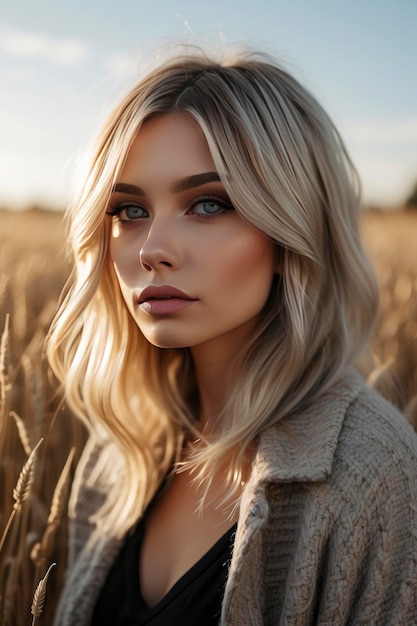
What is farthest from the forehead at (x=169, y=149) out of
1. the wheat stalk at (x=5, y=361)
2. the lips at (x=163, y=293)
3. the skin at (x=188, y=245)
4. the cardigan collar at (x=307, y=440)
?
the cardigan collar at (x=307, y=440)

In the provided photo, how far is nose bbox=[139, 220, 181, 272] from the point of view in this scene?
4.21 ft

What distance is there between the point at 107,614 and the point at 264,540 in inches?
21.3

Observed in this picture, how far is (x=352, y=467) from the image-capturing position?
3.98 ft

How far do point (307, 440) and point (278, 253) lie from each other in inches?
15.4

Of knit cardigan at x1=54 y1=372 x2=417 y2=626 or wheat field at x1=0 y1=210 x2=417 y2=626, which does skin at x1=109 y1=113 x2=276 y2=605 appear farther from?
wheat field at x1=0 y1=210 x2=417 y2=626

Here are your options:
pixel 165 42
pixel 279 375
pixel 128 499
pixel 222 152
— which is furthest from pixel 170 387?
pixel 165 42

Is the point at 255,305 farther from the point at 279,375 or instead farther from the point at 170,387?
the point at 170,387

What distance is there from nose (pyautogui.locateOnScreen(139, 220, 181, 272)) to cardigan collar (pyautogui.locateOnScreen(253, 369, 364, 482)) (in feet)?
1.31

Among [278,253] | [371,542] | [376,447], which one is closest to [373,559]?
[371,542]

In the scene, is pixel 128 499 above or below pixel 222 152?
below

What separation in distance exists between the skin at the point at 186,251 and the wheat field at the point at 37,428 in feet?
0.90

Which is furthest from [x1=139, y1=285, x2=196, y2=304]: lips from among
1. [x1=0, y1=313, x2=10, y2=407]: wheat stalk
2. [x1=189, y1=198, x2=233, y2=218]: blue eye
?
[x1=0, y1=313, x2=10, y2=407]: wheat stalk

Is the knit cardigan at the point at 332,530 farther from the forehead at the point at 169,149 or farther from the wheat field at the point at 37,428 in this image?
the forehead at the point at 169,149

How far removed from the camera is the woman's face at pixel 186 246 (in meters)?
1.30
